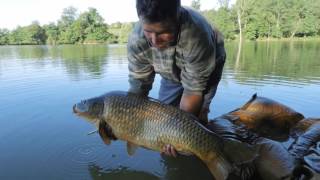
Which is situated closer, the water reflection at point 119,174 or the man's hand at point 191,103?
the man's hand at point 191,103

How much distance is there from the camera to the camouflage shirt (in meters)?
3.27

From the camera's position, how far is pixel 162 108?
10.6 feet

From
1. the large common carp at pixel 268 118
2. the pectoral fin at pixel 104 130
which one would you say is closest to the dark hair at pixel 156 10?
the pectoral fin at pixel 104 130

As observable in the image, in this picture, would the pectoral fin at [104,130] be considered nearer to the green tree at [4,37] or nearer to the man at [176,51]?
the man at [176,51]

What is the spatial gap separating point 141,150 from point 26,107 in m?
4.40

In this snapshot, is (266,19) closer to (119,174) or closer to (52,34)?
(52,34)

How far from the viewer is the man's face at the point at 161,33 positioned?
2.86 meters

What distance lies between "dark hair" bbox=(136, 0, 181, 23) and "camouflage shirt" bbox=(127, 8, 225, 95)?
37cm

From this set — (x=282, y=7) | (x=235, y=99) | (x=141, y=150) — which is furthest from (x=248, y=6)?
(x=141, y=150)

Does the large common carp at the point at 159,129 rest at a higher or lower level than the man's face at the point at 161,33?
lower

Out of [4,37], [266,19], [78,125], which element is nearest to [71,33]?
[4,37]

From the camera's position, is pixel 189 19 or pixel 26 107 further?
pixel 26 107

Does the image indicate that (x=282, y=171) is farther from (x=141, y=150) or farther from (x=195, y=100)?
(x=141, y=150)

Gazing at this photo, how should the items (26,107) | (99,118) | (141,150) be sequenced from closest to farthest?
1. (99,118)
2. (141,150)
3. (26,107)
